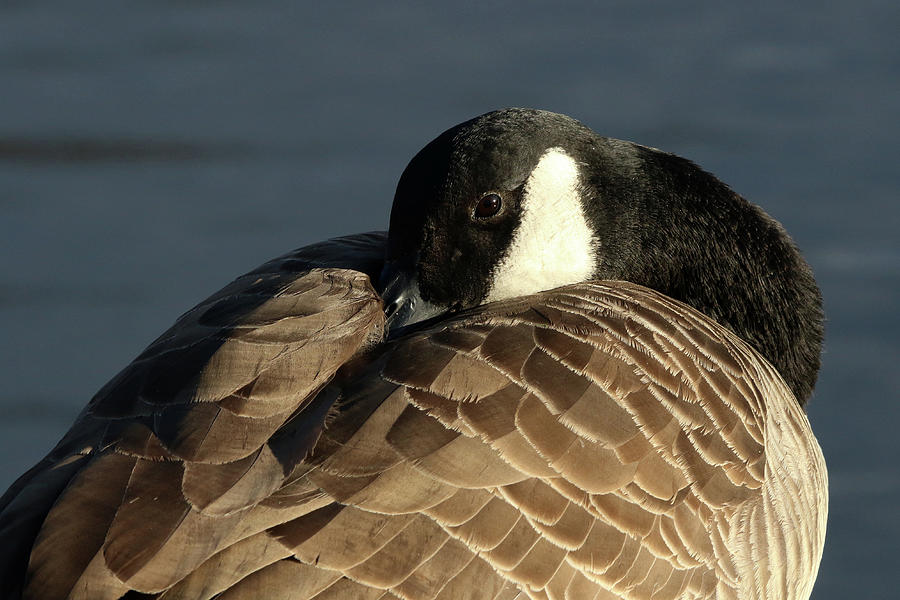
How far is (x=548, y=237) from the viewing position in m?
4.32

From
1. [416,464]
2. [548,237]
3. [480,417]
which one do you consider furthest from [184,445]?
[548,237]

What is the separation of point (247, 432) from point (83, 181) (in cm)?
388

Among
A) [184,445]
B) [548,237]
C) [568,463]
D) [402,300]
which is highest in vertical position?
[548,237]

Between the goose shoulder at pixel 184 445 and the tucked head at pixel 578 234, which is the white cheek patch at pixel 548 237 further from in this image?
the goose shoulder at pixel 184 445

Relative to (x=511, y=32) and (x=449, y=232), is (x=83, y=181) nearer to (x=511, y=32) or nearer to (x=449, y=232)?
(x=511, y=32)

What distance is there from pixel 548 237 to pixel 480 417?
1044mm

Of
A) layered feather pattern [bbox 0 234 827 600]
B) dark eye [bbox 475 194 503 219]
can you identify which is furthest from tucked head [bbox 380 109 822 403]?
layered feather pattern [bbox 0 234 827 600]

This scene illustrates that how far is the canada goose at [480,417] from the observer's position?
3.15 meters

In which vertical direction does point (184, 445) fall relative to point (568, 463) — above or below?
below

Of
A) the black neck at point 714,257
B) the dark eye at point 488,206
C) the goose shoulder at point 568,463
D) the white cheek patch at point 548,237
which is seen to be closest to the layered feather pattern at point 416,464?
the goose shoulder at point 568,463

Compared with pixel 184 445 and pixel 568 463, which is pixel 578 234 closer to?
pixel 568 463

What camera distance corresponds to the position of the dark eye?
165 inches

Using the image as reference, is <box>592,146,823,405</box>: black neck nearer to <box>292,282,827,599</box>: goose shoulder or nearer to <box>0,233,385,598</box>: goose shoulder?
<box>292,282,827,599</box>: goose shoulder

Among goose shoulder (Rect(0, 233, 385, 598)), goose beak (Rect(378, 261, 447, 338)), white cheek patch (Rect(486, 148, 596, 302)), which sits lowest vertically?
goose shoulder (Rect(0, 233, 385, 598))
